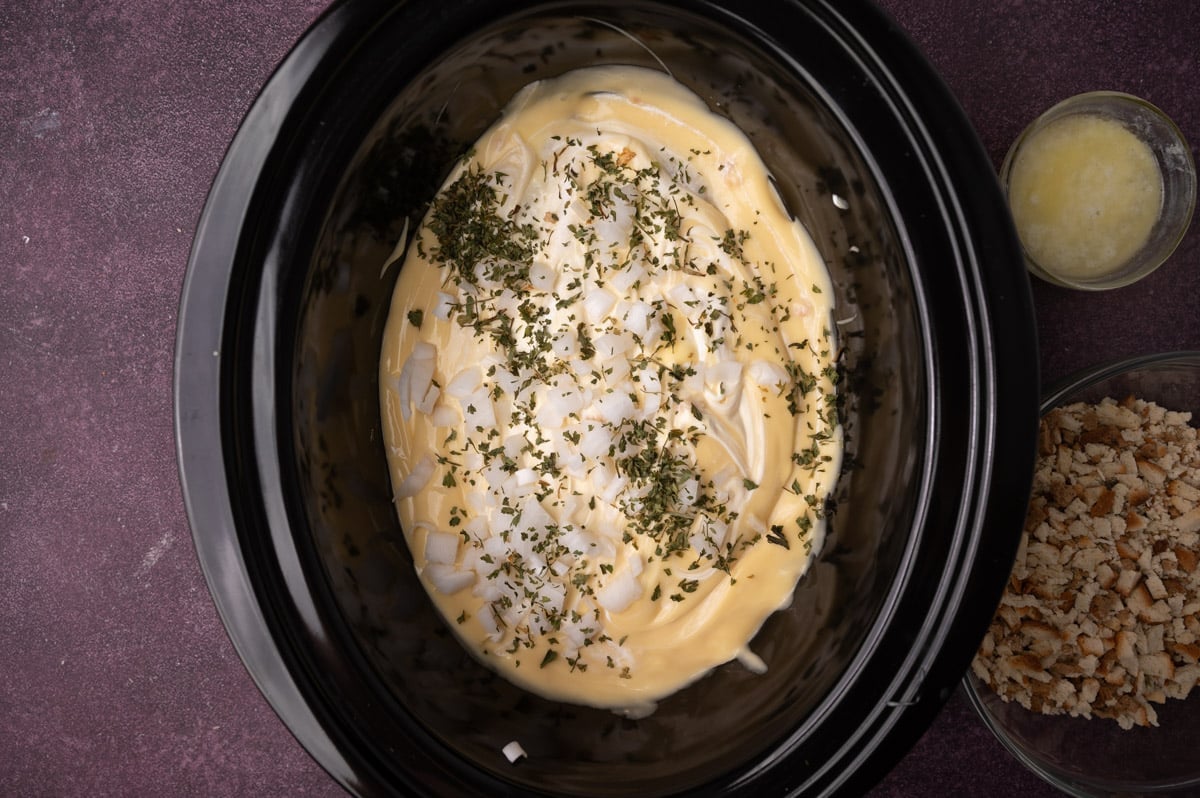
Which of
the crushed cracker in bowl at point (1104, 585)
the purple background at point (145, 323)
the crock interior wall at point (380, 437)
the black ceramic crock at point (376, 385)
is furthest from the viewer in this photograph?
the purple background at point (145, 323)

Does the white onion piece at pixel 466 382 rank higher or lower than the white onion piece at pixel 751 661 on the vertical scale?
higher

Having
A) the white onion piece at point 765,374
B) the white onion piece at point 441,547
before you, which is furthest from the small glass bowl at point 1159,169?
the white onion piece at point 441,547

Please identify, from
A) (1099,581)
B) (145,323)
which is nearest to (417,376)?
(145,323)

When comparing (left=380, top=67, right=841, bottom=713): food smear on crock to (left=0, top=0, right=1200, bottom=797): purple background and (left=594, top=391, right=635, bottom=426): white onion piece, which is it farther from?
(left=0, top=0, right=1200, bottom=797): purple background

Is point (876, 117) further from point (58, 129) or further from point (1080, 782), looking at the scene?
point (58, 129)

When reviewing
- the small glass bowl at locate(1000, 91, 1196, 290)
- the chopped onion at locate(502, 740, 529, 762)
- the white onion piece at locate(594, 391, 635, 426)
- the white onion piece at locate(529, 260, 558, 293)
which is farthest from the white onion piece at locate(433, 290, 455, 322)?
the small glass bowl at locate(1000, 91, 1196, 290)

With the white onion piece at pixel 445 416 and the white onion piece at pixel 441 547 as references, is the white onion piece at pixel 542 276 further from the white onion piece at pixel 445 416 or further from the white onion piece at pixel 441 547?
the white onion piece at pixel 441 547

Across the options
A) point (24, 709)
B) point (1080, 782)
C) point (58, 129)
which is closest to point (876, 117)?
point (1080, 782)
